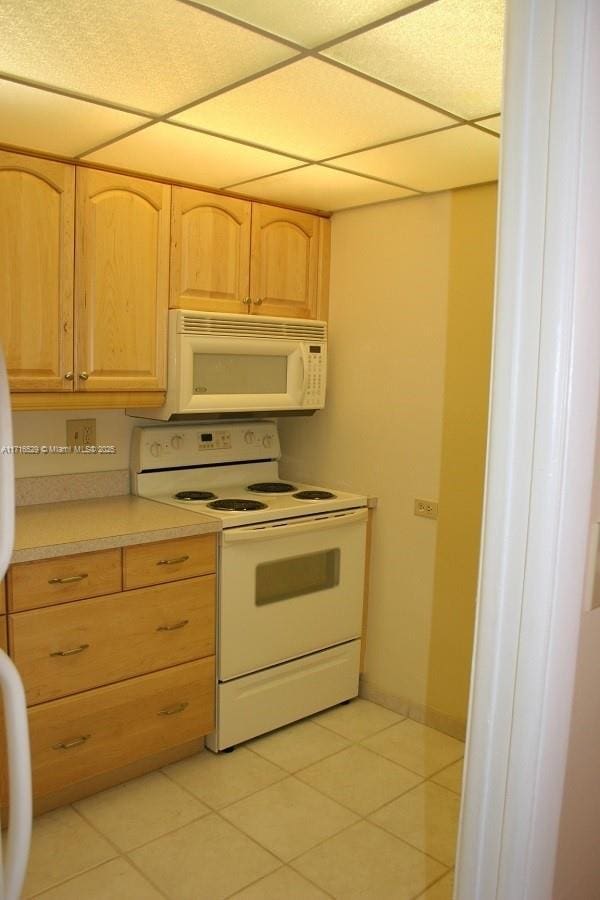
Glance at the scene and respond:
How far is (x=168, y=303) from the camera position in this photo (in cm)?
280

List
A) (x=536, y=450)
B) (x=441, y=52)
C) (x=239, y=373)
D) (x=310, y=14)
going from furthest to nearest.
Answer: (x=239, y=373)
(x=441, y=52)
(x=310, y=14)
(x=536, y=450)

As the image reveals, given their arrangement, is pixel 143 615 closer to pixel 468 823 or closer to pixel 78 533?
pixel 78 533

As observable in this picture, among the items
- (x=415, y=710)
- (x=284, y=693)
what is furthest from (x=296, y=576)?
(x=415, y=710)

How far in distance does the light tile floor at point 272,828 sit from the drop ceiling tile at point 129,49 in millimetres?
2108

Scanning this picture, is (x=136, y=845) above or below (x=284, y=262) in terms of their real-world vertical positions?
below

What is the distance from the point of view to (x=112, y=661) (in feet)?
7.93

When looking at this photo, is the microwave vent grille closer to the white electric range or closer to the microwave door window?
the microwave door window

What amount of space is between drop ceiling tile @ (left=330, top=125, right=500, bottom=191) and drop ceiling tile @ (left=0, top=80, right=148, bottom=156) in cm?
76

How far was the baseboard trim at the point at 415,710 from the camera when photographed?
2.95 metres

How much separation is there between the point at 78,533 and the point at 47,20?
144 cm

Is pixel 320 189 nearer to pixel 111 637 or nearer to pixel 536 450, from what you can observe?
pixel 111 637

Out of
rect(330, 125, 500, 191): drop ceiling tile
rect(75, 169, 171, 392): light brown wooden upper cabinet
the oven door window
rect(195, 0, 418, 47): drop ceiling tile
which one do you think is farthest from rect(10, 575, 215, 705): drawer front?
rect(195, 0, 418, 47): drop ceiling tile

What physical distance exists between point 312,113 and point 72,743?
79.2 inches

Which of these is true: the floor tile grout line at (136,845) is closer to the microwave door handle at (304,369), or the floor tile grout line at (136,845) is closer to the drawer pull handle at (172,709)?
the drawer pull handle at (172,709)
